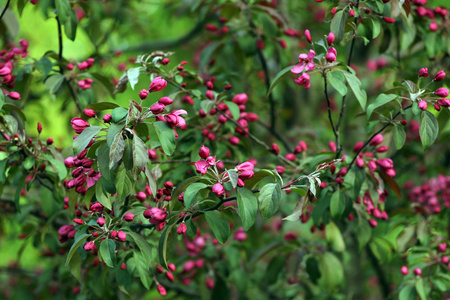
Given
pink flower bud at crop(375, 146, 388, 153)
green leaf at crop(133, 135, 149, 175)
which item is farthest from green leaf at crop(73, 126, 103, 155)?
pink flower bud at crop(375, 146, 388, 153)

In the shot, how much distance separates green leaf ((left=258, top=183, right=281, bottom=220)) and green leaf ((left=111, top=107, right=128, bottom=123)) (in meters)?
0.58

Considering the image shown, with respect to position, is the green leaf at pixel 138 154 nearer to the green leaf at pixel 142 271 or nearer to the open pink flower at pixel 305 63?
the green leaf at pixel 142 271

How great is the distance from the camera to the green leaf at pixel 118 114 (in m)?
1.81

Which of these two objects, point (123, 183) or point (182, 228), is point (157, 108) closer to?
point (123, 183)

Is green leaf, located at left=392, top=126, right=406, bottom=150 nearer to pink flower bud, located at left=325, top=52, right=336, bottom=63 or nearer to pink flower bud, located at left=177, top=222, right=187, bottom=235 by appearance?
pink flower bud, located at left=325, top=52, right=336, bottom=63

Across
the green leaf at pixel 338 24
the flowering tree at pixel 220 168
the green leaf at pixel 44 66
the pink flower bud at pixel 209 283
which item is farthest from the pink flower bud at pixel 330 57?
the pink flower bud at pixel 209 283

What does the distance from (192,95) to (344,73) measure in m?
0.94

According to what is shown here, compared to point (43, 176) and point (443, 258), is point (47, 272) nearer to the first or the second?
point (43, 176)

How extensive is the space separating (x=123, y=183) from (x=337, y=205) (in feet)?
3.79

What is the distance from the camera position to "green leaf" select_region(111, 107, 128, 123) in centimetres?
181

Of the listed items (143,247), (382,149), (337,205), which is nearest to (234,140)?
(337,205)

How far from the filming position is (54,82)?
2.92 m

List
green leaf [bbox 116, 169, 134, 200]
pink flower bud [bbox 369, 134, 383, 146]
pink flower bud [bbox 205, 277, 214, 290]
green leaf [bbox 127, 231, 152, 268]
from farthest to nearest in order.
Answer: pink flower bud [bbox 205, 277, 214, 290], pink flower bud [bbox 369, 134, 383, 146], green leaf [bbox 127, 231, 152, 268], green leaf [bbox 116, 169, 134, 200]

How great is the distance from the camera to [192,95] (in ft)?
9.34
